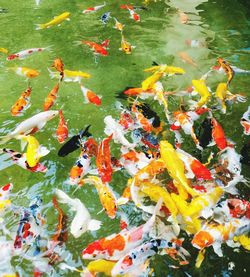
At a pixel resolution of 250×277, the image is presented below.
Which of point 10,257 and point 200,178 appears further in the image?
point 200,178

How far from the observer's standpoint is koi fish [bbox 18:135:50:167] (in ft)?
10.9

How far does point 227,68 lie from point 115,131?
1.81 m

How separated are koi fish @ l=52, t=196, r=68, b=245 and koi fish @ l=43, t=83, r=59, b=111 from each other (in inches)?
54.3

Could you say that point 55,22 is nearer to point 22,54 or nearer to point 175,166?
point 22,54

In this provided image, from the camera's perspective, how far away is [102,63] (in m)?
4.83

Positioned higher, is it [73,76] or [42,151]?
[73,76]

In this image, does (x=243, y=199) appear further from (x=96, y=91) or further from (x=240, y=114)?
(x=96, y=91)

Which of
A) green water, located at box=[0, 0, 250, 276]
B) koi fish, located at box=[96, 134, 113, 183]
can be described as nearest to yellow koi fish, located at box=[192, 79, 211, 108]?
green water, located at box=[0, 0, 250, 276]

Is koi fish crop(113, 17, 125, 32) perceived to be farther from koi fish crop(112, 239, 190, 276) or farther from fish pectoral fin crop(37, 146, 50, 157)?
koi fish crop(112, 239, 190, 276)

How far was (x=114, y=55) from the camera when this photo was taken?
16.4ft

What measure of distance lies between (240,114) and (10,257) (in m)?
2.68

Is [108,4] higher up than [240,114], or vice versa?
[108,4]

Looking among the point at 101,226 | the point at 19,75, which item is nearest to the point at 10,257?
the point at 101,226

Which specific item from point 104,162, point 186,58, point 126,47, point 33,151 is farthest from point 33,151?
point 186,58
